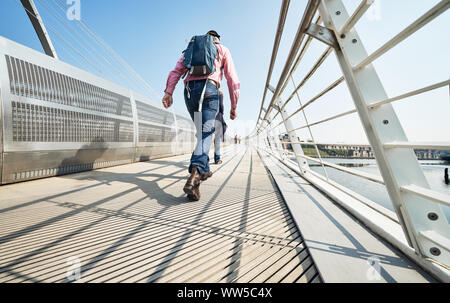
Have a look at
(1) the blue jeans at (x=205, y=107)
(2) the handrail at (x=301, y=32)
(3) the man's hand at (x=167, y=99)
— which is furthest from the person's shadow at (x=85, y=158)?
(2) the handrail at (x=301, y=32)

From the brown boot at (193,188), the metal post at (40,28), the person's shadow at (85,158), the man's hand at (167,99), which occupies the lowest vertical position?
the brown boot at (193,188)

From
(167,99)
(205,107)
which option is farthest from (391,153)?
(167,99)

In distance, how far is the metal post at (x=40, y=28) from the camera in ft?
10.1

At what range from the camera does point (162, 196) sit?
101 centimetres

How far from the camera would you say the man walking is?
1100mm

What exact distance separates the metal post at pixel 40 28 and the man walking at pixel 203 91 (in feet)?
11.4

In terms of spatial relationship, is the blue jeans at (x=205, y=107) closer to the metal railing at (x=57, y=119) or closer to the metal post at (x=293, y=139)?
the metal post at (x=293, y=139)

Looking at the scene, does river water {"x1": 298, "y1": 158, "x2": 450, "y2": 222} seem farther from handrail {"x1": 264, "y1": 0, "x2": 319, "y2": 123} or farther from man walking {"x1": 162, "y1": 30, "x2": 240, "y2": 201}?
man walking {"x1": 162, "y1": 30, "x2": 240, "y2": 201}

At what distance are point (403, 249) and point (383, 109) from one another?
38 cm

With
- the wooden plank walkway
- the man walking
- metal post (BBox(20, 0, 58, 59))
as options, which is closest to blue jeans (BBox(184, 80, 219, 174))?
the man walking

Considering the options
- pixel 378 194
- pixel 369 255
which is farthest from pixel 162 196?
pixel 378 194

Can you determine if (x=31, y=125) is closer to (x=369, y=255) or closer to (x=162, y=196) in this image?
(x=162, y=196)

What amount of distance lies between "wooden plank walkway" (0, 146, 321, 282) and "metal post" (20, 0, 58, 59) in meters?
3.54

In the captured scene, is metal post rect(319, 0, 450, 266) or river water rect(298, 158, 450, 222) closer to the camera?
metal post rect(319, 0, 450, 266)
